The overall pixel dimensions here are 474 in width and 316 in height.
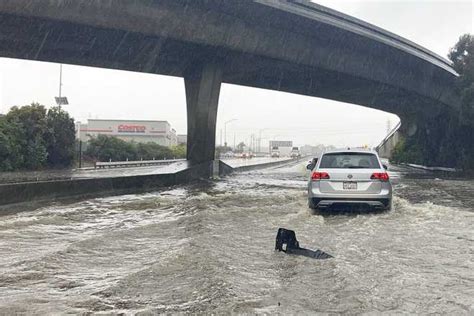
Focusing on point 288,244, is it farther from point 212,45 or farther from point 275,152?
point 275,152

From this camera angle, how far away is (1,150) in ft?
109

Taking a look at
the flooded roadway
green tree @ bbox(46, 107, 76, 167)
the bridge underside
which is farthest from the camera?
green tree @ bbox(46, 107, 76, 167)

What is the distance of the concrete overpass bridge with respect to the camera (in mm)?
22344

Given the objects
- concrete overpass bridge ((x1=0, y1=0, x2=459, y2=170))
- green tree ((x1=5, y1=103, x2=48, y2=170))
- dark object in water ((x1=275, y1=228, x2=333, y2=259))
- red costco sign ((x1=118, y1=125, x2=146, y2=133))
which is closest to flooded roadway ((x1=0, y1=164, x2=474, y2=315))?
dark object in water ((x1=275, y1=228, x2=333, y2=259))

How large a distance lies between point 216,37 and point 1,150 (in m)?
18.6

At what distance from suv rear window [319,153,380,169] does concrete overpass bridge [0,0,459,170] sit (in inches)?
587

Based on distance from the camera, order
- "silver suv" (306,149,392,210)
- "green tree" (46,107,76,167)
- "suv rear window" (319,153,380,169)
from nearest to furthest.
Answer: "silver suv" (306,149,392,210) < "suv rear window" (319,153,380,169) < "green tree" (46,107,76,167)

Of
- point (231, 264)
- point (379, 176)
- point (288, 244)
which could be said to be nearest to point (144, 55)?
point (379, 176)

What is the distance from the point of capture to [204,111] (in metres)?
29.2

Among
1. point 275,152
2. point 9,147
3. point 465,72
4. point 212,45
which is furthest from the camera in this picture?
point 275,152

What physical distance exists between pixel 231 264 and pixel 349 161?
6.11 metres

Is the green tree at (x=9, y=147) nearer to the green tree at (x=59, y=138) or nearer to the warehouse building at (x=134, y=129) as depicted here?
the green tree at (x=59, y=138)

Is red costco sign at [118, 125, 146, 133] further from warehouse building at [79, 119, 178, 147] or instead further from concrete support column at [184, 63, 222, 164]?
concrete support column at [184, 63, 222, 164]

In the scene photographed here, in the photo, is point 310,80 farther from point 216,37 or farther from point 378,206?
point 378,206
